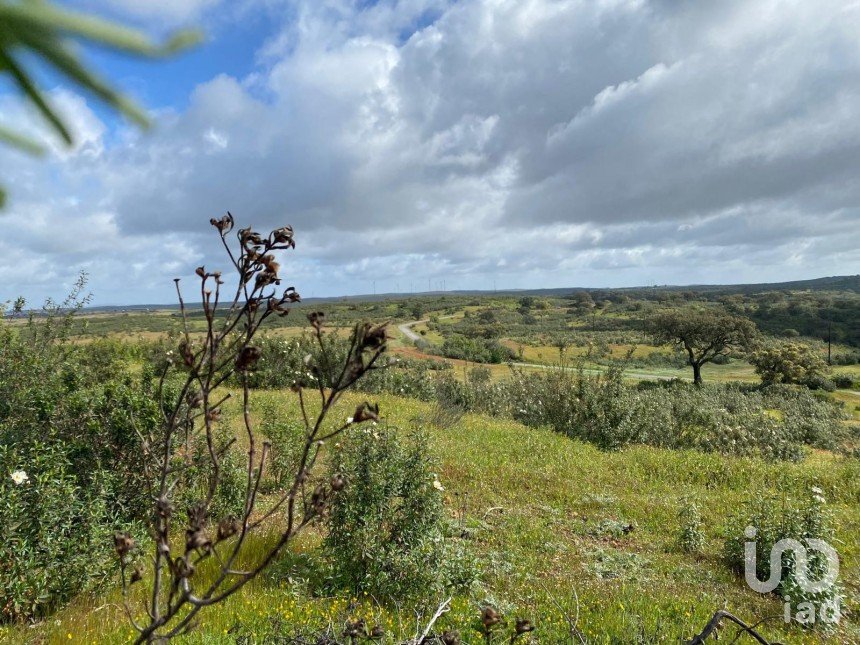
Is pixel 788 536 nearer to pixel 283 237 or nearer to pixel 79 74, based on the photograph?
pixel 283 237

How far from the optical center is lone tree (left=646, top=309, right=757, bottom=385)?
113 ft

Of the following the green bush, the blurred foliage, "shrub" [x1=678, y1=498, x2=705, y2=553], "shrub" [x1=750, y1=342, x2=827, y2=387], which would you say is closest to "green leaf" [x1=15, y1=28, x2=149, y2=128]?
the blurred foliage

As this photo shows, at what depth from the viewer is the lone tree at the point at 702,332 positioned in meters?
34.4

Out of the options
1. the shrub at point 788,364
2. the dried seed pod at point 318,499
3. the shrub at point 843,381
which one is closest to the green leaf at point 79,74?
the dried seed pod at point 318,499

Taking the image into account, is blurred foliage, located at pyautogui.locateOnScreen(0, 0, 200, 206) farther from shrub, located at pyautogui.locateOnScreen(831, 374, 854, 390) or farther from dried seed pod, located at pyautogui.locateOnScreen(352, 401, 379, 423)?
→ shrub, located at pyautogui.locateOnScreen(831, 374, 854, 390)

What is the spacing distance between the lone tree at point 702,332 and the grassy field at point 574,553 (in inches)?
1040

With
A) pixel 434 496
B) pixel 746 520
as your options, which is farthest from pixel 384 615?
pixel 746 520

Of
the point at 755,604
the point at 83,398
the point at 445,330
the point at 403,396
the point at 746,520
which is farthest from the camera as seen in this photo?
the point at 445,330

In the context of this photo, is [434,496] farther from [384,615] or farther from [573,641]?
[573,641]

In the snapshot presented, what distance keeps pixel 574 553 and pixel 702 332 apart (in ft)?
111

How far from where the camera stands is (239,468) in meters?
6.38

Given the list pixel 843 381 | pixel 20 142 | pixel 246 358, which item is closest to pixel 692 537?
pixel 246 358

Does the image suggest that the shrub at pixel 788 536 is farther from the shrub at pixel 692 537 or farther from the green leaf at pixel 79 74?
the green leaf at pixel 79 74

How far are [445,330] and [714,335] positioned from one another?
35.7 m
